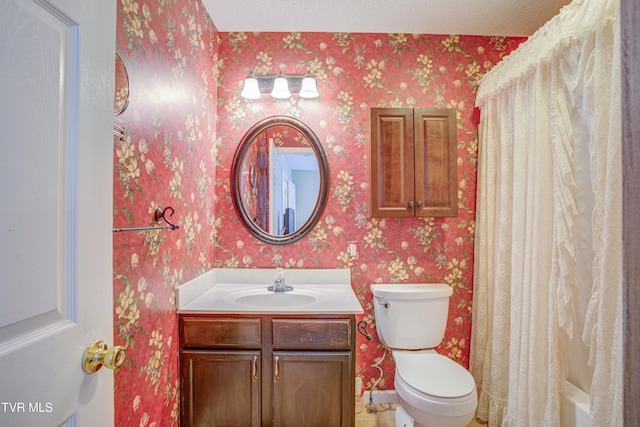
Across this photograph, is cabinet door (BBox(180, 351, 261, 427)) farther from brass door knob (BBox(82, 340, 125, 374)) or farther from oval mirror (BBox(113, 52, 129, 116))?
oval mirror (BBox(113, 52, 129, 116))

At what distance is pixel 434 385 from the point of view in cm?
152

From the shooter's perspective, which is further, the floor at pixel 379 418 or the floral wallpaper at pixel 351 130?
the floral wallpaper at pixel 351 130

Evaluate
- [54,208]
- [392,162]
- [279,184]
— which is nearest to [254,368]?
[279,184]

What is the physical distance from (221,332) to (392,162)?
1.39m

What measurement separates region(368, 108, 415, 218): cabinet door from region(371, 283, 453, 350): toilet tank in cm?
50

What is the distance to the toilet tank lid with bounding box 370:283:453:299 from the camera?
187 centimetres

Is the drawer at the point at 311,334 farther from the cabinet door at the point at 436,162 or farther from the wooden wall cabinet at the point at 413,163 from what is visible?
the cabinet door at the point at 436,162

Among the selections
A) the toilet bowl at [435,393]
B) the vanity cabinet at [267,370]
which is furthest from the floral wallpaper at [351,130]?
the vanity cabinet at [267,370]

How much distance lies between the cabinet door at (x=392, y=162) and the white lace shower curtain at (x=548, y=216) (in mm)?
533

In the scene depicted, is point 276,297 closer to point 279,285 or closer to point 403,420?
point 279,285

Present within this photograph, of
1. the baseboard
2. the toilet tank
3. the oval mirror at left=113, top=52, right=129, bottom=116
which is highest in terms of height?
the oval mirror at left=113, top=52, right=129, bottom=116

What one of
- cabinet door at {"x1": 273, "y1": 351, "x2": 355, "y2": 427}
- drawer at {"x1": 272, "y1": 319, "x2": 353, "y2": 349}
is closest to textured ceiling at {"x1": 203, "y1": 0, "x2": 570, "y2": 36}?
drawer at {"x1": 272, "y1": 319, "x2": 353, "y2": 349}

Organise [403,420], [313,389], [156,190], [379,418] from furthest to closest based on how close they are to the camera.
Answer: [379,418], [403,420], [313,389], [156,190]

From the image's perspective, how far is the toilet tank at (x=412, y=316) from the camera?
187 cm
